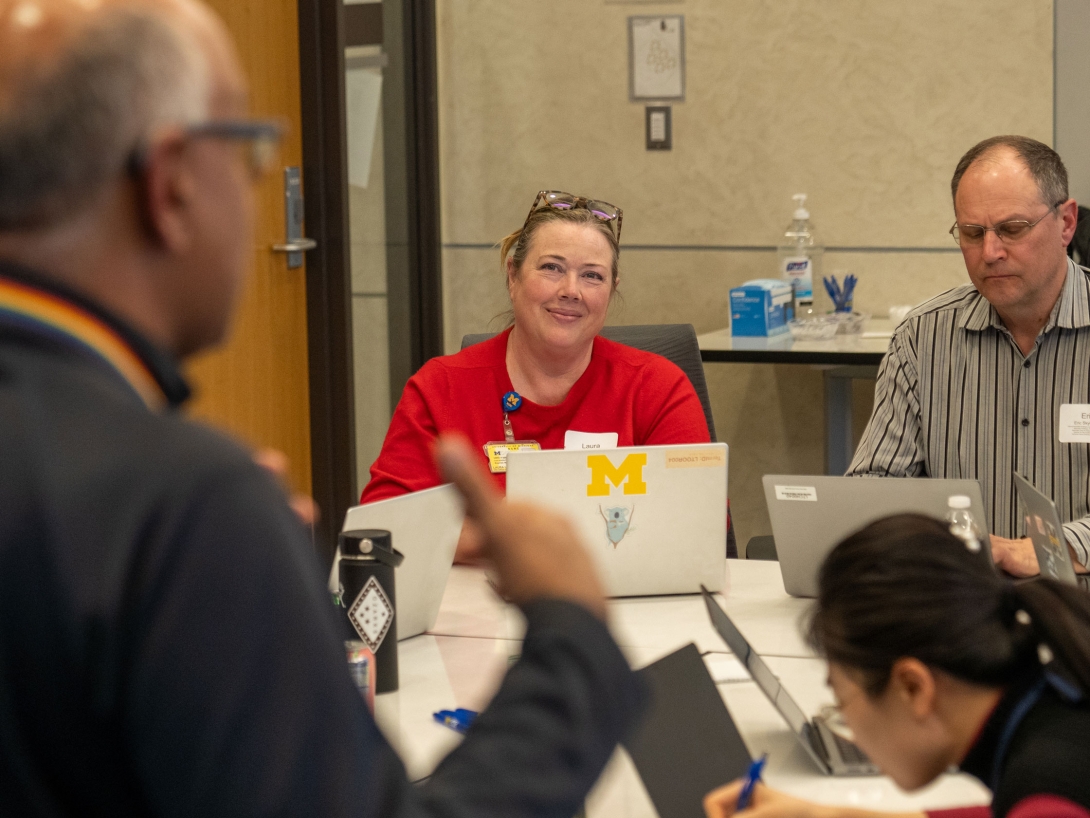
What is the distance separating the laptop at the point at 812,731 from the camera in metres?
1.38

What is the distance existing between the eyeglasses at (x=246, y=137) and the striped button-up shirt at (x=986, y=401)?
2.00 m

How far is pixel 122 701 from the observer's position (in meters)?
0.54

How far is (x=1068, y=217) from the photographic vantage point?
2.40 meters

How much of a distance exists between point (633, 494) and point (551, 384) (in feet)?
2.07

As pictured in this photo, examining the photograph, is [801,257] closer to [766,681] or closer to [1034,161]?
[1034,161]

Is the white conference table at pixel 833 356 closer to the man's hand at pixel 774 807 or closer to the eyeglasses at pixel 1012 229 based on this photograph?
the eyeglasses at pixel 1012 229

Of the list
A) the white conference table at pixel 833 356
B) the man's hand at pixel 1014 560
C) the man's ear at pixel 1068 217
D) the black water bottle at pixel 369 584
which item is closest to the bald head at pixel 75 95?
the black water bottle at pixel 369 584

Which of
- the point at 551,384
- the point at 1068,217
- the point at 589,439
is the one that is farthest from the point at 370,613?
the point at 1068,217

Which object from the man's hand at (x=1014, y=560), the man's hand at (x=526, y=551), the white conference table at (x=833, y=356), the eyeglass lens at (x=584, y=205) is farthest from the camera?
the white conference table at (x=833, y=356)

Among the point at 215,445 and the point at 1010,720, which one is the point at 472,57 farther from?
the point at 215,445

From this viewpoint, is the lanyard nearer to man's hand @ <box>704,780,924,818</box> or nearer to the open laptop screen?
the open laptop screen

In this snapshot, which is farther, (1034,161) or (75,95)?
(1034,161)

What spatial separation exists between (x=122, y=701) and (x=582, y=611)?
270 millimetres

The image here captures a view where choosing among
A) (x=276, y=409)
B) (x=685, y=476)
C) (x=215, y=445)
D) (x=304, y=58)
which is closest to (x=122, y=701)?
(x=215, y=445)
